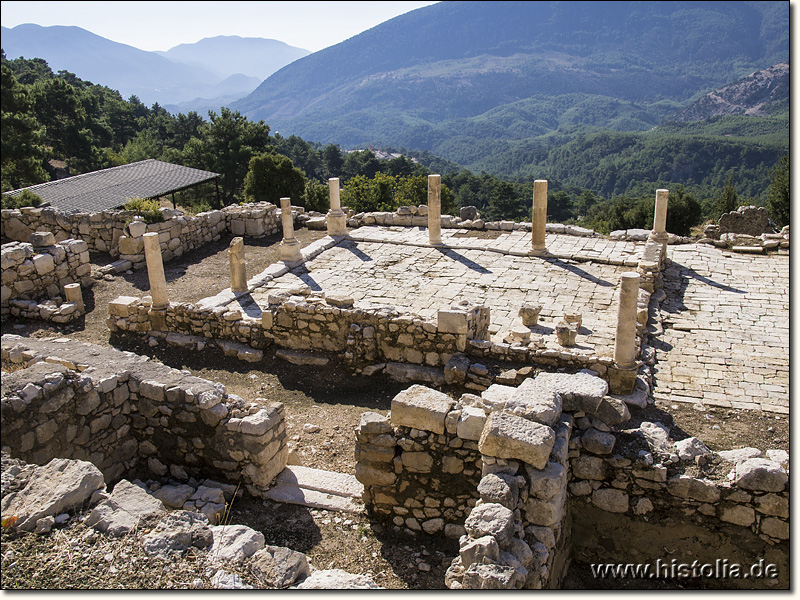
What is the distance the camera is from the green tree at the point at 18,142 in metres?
21.0

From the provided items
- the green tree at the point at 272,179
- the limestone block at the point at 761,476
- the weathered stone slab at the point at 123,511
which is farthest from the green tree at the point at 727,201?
the weathered stone slab at the point at 123,511

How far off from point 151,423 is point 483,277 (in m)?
9.14

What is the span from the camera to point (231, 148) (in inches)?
1464

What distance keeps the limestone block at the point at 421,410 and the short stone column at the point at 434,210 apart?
11.3 metres

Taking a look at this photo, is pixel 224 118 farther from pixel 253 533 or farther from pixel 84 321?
pixel 253 533

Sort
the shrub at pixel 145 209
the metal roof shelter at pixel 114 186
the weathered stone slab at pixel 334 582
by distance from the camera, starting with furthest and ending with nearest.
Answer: the metal roof shelter at pixel 114 186, the shrub at pixel 145 209, the weathered stone slab at pixel 334 582

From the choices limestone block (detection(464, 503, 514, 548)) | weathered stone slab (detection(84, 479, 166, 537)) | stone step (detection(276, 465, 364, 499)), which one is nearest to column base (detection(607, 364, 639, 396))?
stone step (detection(276, 465, 364, 499))

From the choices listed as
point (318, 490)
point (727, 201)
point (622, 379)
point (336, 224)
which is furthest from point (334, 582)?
point (727, 201)

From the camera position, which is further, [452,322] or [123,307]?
[123,307]

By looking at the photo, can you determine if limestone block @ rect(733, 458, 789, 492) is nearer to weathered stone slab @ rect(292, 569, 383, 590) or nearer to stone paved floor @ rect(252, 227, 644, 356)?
weathered stone slab @ rect(292, 569, 383, 590)

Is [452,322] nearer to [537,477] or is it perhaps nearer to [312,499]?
[312,499]

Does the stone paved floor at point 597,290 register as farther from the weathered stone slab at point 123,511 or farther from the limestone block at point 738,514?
the weathered stone slab at point 123,511

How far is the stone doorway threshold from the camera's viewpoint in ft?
22.7

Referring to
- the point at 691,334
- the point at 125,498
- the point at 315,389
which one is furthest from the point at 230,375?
the point at 691,334
